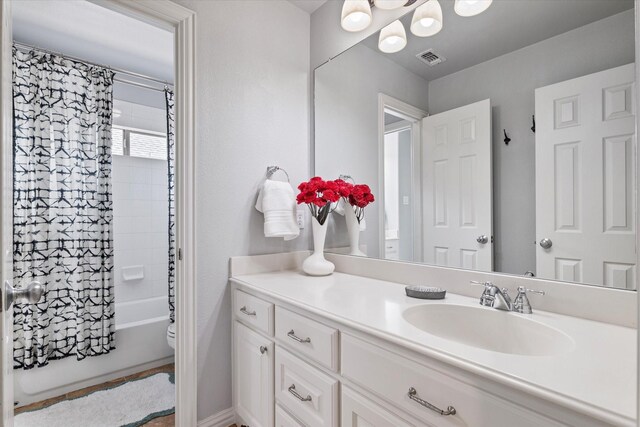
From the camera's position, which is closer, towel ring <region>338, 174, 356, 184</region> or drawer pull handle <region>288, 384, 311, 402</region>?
drawer pull handle <region>288, 384, 311, 402</region>

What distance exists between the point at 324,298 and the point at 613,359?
828 mm

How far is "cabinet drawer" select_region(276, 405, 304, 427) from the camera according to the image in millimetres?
1236

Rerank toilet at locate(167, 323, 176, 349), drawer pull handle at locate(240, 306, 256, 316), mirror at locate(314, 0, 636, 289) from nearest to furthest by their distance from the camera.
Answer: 1. mirror at locate(314, 0, 636, 289)
2. drawer pull handle at locate(240, 306, 256, 316)
3. toilet at locate(167, 323, 176, 349)

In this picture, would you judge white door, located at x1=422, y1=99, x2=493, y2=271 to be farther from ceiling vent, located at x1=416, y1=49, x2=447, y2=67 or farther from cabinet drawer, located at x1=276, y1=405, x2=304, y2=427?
cabinet drawer, located at x1=276, y1=405, x2=304, y2=427

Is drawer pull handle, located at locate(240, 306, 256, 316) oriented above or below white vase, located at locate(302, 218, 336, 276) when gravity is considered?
below

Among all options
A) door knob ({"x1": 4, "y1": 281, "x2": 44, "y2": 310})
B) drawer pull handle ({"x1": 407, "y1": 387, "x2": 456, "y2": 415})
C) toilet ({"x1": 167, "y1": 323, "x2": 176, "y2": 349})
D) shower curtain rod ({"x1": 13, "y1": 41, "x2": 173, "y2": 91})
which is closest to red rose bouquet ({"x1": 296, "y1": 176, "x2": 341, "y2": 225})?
drawer pull handle ({"x1": 407, "y1": 387, "x2": 456, "y2": 415})


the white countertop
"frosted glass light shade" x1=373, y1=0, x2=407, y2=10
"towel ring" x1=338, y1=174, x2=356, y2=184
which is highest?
"frosted glass light shade" x1=373, y1=0, x2=407, y2=10

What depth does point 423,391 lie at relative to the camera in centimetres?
81

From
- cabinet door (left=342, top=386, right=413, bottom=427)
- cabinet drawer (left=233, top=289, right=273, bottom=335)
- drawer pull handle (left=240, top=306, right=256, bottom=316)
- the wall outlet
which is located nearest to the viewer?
cabinet door (left=342, top=386, right=413, bottom=427)

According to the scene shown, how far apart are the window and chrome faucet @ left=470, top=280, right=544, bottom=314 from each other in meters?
2.90

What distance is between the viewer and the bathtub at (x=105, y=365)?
6.32 feet

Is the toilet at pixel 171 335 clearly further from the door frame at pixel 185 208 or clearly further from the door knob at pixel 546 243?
the door knob at pixel 546 243

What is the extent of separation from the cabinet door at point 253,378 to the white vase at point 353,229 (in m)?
0.70

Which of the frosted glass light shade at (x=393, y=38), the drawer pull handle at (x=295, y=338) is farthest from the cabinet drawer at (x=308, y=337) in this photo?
the frosted glass light shade at (x=393, y=38)
